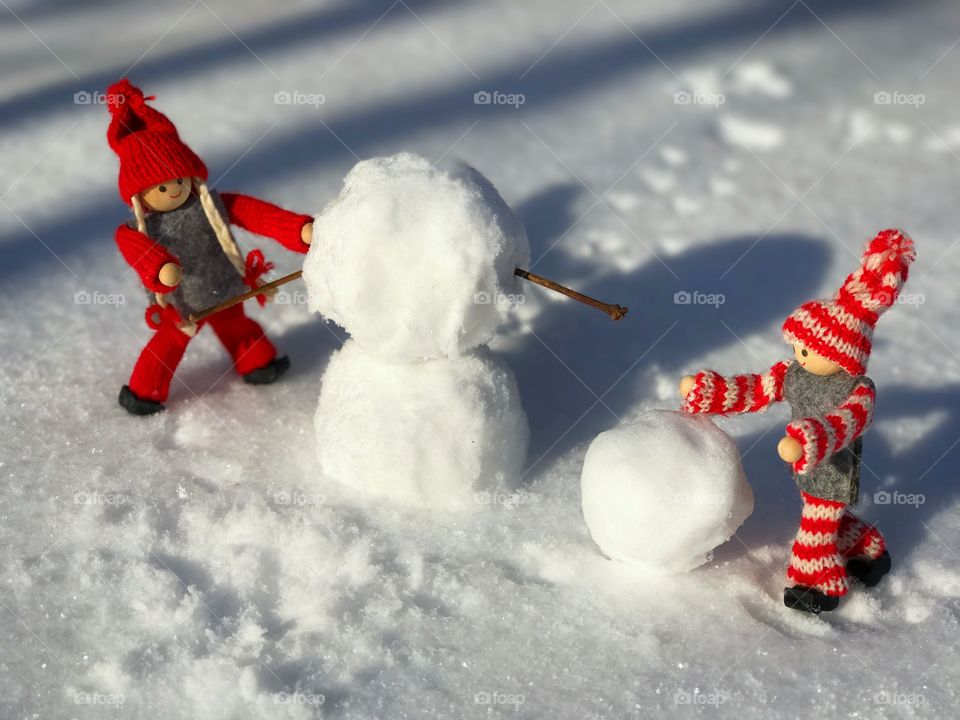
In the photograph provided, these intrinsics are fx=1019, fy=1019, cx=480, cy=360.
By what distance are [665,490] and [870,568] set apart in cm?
54

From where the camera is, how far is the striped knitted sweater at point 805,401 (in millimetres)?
1876

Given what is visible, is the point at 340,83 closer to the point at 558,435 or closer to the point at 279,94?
the point at 279,94

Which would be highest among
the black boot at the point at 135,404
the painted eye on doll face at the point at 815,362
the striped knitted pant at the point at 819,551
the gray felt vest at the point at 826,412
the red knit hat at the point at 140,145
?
the red knit hat at the point at 140,145

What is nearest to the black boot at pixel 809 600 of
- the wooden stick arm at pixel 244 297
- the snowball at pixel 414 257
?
the snowball at pixel 414 257

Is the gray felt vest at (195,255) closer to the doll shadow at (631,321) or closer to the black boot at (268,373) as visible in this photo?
the black boot at (268,373)

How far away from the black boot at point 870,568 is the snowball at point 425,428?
782 mm

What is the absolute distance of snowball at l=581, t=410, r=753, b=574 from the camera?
6.61ft

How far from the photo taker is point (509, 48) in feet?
12.6

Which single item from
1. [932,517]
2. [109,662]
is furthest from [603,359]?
[109,662]

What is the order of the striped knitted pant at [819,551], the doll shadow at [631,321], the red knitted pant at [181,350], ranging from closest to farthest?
the striped knitted pant at [819,551]
the red knitted pant at [181,350]
the doll shadow at [631,321]

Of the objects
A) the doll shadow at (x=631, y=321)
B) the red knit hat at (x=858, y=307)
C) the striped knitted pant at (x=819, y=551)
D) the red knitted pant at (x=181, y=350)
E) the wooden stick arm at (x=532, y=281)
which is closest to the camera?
the red knit hat at (x=858, y=307)

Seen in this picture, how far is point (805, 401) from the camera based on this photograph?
202cm

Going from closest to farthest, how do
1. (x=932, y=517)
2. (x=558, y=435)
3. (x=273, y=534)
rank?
(x=273, y=534) → (x=932, y=517) → (x=558, y=435)

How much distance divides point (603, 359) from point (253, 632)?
1233mm
